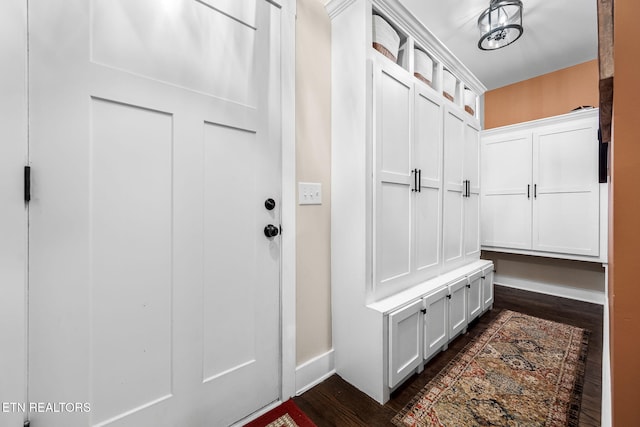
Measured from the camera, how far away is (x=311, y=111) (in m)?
1.55

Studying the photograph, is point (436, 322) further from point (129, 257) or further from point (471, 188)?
point (129, 257)

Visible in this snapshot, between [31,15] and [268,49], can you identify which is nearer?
[31,15]

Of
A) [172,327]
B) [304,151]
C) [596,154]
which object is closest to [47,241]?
[172,327]

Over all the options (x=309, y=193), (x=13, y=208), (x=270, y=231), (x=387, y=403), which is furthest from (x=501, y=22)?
(x=13, y=208)

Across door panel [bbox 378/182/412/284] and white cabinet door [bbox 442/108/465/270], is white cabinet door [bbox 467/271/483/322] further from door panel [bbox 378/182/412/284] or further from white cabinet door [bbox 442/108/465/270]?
door panel [bbox 378/182/412/284]

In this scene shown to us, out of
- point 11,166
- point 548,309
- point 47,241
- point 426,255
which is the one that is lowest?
point 548,309

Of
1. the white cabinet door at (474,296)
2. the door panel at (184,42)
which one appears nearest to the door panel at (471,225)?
the white cabinet door at (474,296)

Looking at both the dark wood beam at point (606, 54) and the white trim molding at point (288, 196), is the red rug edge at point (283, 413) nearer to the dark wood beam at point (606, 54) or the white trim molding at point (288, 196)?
the white trim molding at point (288, 196)

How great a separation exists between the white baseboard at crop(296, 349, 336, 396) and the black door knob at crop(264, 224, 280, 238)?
77 centimetres

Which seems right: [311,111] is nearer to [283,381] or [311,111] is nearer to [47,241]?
[47,241]

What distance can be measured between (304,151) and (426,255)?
1.18 m

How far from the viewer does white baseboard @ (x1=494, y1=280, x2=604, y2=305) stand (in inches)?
112

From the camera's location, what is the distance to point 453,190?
219 centimetres

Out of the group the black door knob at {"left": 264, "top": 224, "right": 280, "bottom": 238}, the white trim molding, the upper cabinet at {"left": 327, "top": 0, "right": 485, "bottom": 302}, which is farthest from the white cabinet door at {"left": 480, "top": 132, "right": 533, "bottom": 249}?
the black door knob at {"left": 264, "top": 224, "right": 280, "bottom": 238}
